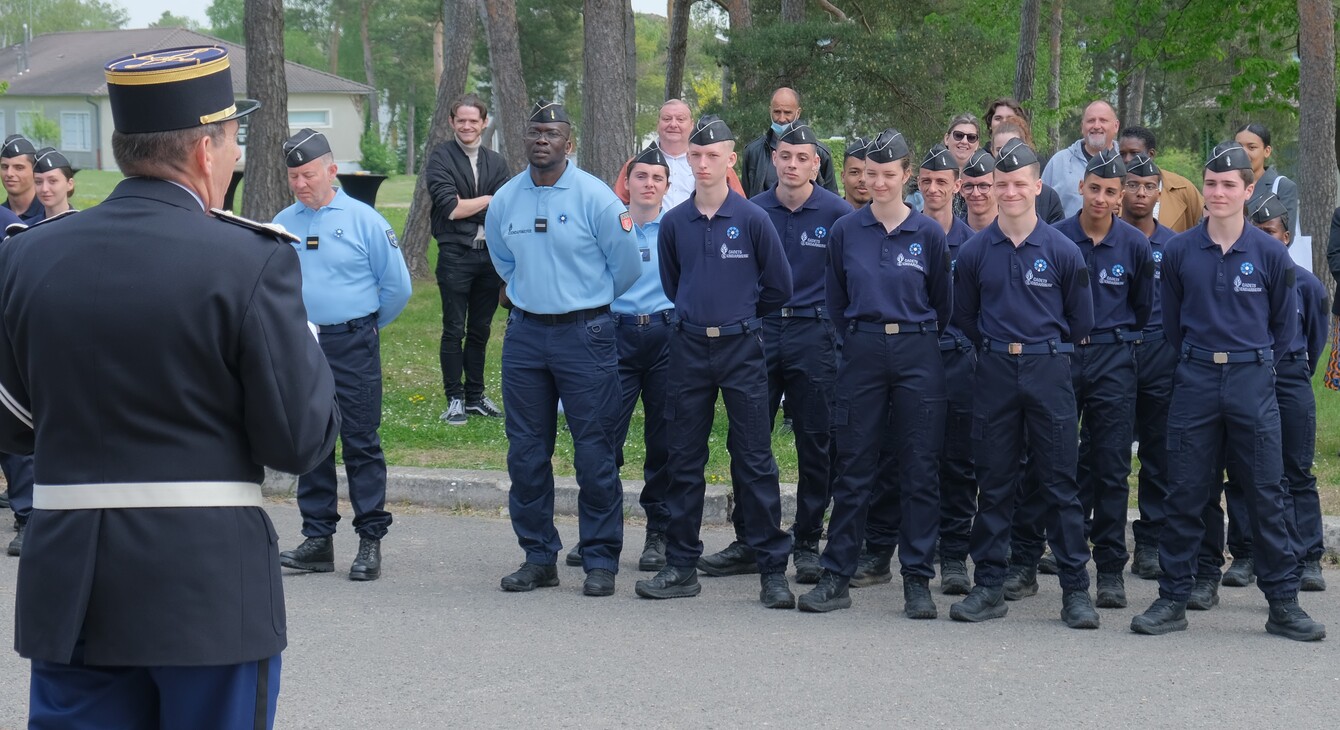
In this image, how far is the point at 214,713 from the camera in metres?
3.15

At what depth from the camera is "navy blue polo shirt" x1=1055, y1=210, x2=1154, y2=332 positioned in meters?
7.20

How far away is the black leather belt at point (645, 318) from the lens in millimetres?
7918

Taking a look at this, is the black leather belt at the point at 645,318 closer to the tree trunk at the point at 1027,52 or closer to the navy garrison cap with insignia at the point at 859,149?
the navy garrison cap with insignia at the point at 859,149

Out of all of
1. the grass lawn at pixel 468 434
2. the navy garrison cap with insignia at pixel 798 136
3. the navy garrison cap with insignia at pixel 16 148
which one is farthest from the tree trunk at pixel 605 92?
the navy garrison cap with insignia at pixel 798 136

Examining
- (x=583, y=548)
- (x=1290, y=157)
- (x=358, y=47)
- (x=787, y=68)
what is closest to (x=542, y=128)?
(x=583, y=548)

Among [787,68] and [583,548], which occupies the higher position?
[787,68]

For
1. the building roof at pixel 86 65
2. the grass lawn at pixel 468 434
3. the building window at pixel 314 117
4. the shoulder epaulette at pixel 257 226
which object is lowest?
the grass lawn at pixel 468 434

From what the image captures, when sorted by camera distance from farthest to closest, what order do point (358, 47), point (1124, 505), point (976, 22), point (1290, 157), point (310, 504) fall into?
point (358, 47)
point (1290, 157)
point (976, 22)
point (310, 504)
point (1124, 505)

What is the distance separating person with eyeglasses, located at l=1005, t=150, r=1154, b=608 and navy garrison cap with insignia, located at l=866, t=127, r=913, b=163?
94 centimetres

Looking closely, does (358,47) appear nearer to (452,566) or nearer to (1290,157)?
(1290,157)

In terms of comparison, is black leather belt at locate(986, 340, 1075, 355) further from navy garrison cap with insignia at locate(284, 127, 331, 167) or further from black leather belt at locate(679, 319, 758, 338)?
navy garrison cap with insignia at locate(284, 127, 331, 167)

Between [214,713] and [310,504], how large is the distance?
4.52 metres

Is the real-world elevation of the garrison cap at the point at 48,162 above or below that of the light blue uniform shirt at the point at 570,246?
above

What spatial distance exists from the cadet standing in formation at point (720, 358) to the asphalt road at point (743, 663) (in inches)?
11.0
